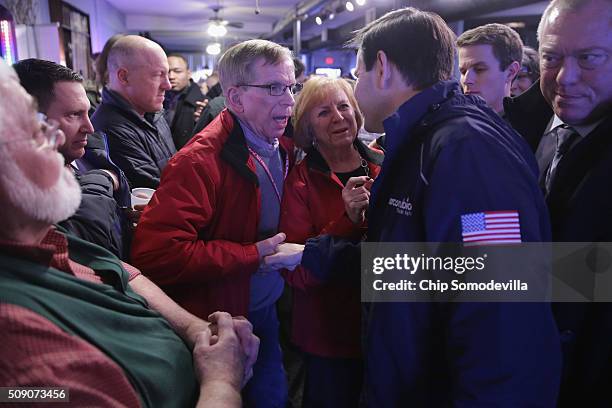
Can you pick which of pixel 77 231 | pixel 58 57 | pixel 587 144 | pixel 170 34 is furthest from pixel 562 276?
pixel 170 34

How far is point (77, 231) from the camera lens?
1285 mm

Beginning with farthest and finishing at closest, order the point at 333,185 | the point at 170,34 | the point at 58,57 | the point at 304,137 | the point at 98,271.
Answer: the point at 170,34 < the point at 58,57 < the point at 304,137 < the point at 333,185 < the point at 98,271

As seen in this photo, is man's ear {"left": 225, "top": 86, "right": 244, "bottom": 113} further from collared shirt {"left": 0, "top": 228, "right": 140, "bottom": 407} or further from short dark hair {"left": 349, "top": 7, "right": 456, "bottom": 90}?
collared shirt {"left": 0, "top": 228, "right": 140, "bottom": 407}

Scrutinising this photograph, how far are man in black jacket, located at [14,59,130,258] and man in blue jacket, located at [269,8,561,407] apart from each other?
84cm

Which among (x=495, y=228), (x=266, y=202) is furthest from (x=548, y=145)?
(x=266, y=202)

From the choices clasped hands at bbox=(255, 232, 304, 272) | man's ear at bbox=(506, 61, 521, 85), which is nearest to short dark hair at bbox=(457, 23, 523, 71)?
man's ear at bbox=(506, 61, 521, 85)

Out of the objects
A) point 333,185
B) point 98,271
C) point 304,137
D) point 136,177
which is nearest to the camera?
point 98,271

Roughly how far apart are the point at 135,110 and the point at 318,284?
172cm

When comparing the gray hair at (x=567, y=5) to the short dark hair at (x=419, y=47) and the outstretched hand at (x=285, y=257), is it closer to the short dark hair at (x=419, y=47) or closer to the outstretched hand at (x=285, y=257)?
the short dark hair at (x=419, y=47)

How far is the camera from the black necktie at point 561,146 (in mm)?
1373

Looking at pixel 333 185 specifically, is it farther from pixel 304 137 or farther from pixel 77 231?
pixel 77 231

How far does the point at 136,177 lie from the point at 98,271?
1.43 m

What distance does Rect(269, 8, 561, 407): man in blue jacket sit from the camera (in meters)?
0.96

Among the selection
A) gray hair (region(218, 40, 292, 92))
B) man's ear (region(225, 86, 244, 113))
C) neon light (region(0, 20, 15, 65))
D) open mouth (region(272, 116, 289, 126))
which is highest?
neon light (region(0, 20, 15, 65))
